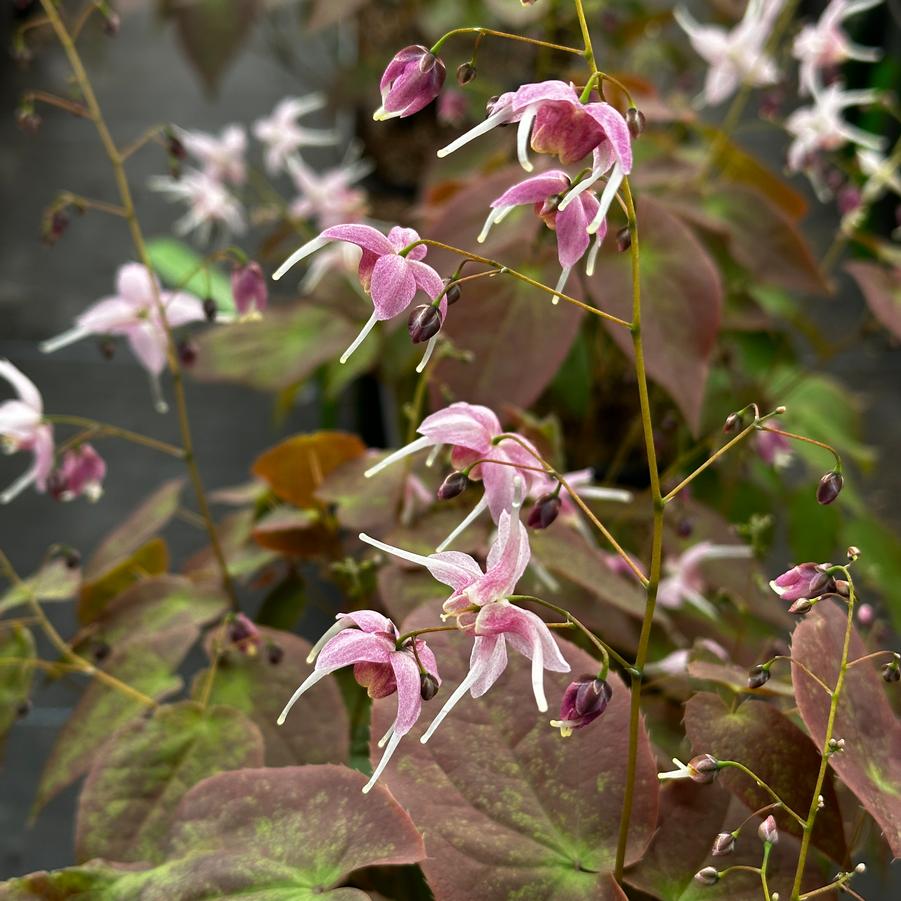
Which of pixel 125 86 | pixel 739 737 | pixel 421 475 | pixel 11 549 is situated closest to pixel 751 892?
pixel 739 737

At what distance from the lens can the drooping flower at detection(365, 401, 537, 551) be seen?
1.38ft

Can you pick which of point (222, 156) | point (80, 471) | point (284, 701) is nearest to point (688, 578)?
point (284, 701)

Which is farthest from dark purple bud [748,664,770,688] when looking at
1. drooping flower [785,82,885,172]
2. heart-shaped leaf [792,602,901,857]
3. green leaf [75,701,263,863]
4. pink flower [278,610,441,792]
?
drooping flower [785,82,885,172]

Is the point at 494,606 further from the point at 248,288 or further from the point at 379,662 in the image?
the point at 248,288

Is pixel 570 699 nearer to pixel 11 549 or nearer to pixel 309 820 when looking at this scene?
pixel 309 820

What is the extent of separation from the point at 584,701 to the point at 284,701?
0.27m

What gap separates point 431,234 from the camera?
0.79 metres

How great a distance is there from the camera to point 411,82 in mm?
379

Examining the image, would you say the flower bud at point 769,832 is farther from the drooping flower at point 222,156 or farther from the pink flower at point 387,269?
the drooping flower at point 222,156

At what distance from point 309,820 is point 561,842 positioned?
0.10 m

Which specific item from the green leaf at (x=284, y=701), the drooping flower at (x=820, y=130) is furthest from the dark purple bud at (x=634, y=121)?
the drooping flower at (x=820, y=130)

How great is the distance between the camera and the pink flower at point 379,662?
37 centimetres

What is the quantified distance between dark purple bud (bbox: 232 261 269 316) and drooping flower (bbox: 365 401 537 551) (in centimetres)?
21

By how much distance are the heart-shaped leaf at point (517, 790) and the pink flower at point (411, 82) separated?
0.22 metres
